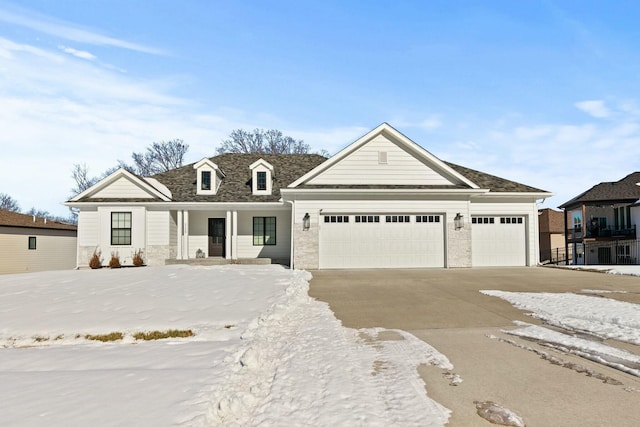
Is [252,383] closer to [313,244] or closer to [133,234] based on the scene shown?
[313,244]

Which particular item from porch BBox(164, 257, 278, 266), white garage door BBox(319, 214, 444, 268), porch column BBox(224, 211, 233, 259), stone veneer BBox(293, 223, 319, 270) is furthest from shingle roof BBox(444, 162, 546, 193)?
porch column BBox(224, 211, 233, 259)

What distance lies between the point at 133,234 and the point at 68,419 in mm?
18093

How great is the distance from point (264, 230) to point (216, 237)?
2.64 metres

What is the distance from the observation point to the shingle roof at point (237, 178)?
21047mm

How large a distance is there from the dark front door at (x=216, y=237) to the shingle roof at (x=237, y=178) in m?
1.33

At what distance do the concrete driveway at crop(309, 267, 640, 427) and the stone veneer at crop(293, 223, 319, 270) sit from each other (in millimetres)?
5134

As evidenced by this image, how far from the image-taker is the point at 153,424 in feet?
10.7

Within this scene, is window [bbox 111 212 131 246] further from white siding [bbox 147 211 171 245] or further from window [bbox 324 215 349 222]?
window [bbox 324 215 349 222]

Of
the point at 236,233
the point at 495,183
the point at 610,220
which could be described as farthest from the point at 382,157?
the point at 610,220

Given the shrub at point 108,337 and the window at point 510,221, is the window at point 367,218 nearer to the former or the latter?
the window at point 510,221

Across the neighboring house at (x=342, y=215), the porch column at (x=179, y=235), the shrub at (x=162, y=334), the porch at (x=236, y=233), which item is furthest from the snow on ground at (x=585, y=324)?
the porch column at (x=179, y=235)

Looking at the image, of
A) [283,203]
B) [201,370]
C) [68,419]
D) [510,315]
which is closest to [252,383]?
[201,370]

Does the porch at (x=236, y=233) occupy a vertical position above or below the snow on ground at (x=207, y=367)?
above

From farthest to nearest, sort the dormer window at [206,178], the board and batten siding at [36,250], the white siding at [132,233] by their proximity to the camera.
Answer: the board and batten siding at [36,250]
the dormer window at [206,178]
the white siding at [132,233]
